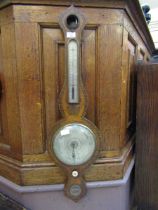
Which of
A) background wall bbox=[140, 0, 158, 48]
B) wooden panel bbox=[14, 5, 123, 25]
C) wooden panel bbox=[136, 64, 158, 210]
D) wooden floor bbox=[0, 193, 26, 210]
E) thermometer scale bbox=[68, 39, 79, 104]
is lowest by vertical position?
wooden floor bbox=[0, 193, 26, 210]

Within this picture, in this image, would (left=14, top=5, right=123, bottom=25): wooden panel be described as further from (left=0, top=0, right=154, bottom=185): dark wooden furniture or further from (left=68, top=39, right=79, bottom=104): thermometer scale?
(left=68, top=39, right=79, bottom=104): thermometer scale

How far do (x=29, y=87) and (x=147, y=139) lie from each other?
633mm

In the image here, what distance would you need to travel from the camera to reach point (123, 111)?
2.98 feet

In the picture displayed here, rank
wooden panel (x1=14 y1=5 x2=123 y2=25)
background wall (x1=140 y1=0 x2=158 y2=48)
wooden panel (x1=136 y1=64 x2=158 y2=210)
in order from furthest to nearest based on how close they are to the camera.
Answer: background wall (x1=140 y1=0 x2=158 y2=48) < wooden panel (x1=136 y1=64 x2=158 y2=210) < wooden panel (x1=14 y1=5 x2=123 y2=25)

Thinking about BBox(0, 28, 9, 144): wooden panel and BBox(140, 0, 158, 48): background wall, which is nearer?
BBox(0, 28, 9, 144): wooden panel

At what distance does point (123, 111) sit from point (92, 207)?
0.46m

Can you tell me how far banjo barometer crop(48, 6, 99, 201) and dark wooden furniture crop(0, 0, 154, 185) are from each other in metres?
0.04

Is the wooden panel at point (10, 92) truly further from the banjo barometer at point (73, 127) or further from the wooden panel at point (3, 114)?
the banjo barometer at point (73, 127)

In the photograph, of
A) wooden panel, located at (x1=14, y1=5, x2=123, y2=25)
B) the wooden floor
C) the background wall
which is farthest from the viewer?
the background wall

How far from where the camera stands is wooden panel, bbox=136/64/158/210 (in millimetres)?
964

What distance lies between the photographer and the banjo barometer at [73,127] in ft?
2.45

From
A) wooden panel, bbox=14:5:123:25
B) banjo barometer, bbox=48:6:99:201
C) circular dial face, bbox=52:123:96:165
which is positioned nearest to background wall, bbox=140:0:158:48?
wooden panel, bbox=14:5:123:25

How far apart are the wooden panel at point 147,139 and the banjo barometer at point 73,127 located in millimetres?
308

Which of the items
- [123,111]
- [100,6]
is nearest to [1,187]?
[123,111]
